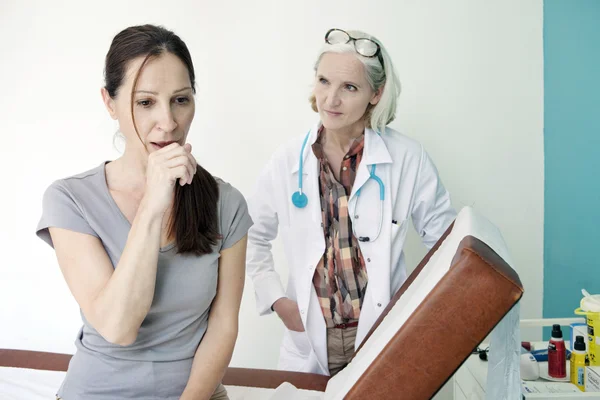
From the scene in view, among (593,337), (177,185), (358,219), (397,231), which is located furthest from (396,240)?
(177,185)

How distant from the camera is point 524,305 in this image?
2.97m

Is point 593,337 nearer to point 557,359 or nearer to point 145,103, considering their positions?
point 557,359

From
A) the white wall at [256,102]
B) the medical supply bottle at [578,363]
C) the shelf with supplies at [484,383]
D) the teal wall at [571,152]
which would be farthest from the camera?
the white wall at [256,102]

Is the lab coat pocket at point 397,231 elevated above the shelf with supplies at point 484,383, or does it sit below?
above

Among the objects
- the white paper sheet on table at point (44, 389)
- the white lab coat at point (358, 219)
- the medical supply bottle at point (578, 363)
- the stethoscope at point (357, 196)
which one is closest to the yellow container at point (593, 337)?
the medical supply bottle at point (578, 363)

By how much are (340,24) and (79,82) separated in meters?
1.35

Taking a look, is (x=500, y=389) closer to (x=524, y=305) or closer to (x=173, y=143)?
(x=173, y=143)

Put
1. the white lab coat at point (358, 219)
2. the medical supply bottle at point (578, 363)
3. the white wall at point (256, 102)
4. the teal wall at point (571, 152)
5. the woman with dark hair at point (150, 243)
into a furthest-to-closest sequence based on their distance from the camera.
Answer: the white wall at point (256, 102) < the teal wall at point (571, 152) < the white lab coat at point (358, 219) < the medical supply bottle at point (578, 363) < the woman with dark hair at point (150, 243)

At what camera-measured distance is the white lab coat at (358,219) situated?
2145mm

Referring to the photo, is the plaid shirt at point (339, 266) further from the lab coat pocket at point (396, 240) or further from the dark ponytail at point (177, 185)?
the dark ponytail at point (177, 185)

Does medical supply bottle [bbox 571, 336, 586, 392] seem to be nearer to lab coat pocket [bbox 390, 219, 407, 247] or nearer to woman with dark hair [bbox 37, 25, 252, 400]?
lab coat pocket [bbox 390, 219, 407, 247]

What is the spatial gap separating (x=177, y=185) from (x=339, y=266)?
2.51 ft

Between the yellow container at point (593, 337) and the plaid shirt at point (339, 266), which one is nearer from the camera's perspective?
the yellow container at point (593, 337)

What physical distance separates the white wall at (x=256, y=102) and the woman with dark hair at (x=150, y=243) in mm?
1474
